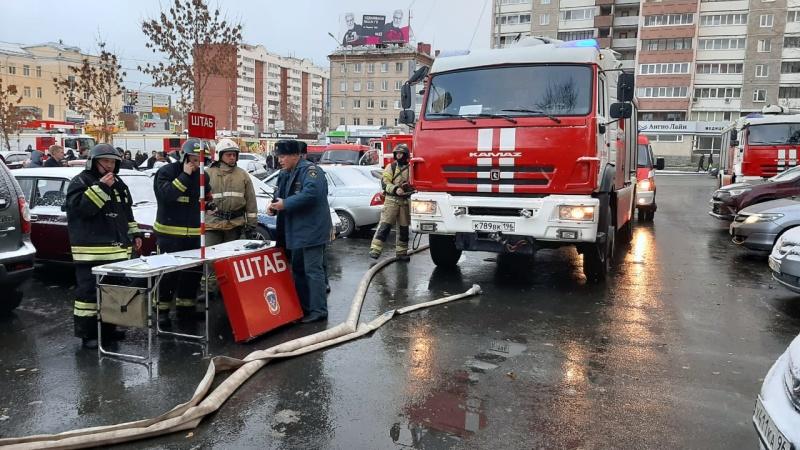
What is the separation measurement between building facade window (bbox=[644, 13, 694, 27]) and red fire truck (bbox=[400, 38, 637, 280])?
6575 centimetres

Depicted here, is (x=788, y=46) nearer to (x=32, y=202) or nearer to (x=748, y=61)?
(x=748, y=61)

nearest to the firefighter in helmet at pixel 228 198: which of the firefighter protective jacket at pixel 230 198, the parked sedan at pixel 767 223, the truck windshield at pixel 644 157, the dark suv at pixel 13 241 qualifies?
the firefighter protective jacket at pixel 230 198

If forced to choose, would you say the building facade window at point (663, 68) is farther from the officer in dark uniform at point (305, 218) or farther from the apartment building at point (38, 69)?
the officer in dark uniform at point (305, 218)

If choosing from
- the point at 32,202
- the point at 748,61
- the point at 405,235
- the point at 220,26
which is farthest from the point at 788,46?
the point at 32,202

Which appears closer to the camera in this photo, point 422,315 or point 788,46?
point 422,315

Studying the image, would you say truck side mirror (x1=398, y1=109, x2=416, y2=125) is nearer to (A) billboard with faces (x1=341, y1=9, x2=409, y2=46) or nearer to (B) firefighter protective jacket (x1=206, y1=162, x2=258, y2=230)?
(B) firefighter protective jacket (x1=206, y1=162, x2=258, y2=230)

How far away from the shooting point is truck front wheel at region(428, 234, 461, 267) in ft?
29.9

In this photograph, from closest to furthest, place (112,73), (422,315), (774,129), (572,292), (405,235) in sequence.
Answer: (422,315), (572,292), (405,235), (774,129), (112,73)

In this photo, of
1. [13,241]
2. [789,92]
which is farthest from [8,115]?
[789,92]

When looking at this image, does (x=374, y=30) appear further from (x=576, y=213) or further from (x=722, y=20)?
(x=576, y=213)

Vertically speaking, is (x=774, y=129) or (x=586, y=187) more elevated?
(x=774, y=129)

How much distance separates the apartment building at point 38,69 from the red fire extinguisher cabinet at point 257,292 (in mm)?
77871

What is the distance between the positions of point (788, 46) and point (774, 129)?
57636 millimetres

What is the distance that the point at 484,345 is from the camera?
5586mm
